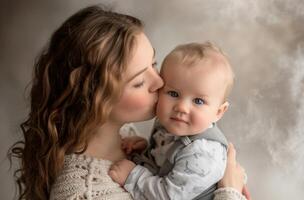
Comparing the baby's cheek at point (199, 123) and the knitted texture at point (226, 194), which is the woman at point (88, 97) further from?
the knitted texture at point (226, 194)

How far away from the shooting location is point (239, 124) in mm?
1838

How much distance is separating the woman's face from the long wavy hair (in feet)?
0.07

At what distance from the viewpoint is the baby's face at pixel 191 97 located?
1.42 meters

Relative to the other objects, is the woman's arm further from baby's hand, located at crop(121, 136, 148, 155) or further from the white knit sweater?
baby's hand, located at crop(121, 136, 148, 155)

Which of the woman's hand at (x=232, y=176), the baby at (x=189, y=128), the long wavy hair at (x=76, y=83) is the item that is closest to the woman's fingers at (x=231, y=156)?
the woman's hand at (x=232, y=176)

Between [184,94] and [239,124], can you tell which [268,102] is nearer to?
[239,124]

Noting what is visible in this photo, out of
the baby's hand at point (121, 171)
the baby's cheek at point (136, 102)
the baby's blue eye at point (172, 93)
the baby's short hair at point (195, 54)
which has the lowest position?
the baby's hand at point (121, 171)

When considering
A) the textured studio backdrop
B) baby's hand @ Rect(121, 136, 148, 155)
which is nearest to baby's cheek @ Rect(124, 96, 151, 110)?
baby's hand @ Rect(121, 136, 148, 155)

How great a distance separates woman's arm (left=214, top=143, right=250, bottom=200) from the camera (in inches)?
60.0

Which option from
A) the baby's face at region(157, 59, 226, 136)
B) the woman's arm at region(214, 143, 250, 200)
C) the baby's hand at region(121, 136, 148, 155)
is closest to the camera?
the baby's face at region(157, 59, 226, 136)

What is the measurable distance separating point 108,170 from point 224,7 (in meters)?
0.66

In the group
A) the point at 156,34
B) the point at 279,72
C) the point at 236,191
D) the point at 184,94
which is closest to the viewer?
the point at 184,94

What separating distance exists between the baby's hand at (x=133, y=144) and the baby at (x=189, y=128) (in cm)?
15

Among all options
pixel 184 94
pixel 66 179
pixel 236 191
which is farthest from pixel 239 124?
pixel 66 179
